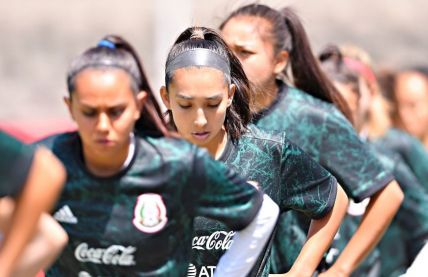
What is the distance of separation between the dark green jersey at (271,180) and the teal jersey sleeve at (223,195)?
19.8 inches

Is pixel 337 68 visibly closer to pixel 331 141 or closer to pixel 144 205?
pixel 331 141

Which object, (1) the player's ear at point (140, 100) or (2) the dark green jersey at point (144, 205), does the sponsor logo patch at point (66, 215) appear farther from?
(1) the player's ear at point (140, 100)

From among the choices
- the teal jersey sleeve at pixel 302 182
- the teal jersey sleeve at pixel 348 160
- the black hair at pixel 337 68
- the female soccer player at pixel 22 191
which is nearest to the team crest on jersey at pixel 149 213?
the female soccer player at pixel 22 191

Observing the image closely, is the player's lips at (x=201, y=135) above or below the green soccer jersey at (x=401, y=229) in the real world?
above

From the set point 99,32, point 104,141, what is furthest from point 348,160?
point 99,32

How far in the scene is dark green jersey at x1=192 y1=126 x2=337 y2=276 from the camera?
16.9 feet

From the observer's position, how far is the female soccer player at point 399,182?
24.8 ft

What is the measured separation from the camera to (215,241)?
16.9 ft

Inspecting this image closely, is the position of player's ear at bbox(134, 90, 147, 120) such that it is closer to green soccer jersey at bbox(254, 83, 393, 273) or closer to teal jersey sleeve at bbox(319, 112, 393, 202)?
green soccer jersey at bbox(254, 83, 393, 273)

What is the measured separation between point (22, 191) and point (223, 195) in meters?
0.80

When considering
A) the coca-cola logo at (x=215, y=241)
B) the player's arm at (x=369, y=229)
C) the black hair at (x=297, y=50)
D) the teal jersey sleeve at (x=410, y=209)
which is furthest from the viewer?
the teal jersey sleeve at (x=410, y=209)

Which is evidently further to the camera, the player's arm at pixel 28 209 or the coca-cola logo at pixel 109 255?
the coca-cola logo at pixel 109 255

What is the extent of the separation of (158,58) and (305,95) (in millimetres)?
4941

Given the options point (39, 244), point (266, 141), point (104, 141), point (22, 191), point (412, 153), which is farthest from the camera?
point (412, 153)
